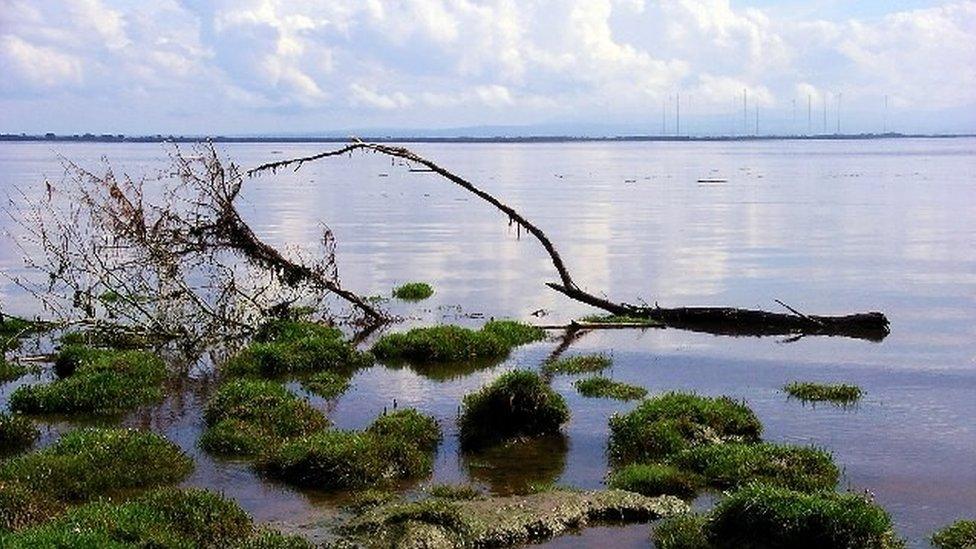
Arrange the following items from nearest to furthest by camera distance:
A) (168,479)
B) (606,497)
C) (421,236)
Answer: (606,497) < (168,479) < (421,236)

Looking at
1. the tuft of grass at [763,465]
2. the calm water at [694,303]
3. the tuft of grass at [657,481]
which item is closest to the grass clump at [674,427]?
the calm water at [694,303]

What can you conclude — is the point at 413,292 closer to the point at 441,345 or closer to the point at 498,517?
the point at 441,345

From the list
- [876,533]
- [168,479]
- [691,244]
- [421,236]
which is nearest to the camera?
[876,533]

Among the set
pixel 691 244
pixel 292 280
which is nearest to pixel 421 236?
pixel 691 244

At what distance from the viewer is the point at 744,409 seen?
62.5ft

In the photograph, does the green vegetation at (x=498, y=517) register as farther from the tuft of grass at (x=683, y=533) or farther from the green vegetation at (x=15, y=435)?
the green vegetation at (x=15, y=435)

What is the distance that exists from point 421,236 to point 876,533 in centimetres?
4602

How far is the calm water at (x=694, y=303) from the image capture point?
16.5m

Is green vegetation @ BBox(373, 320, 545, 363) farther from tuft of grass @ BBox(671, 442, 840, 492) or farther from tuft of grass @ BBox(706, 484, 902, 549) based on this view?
tuft of grass @ BBox(706, 484, 902, 549)

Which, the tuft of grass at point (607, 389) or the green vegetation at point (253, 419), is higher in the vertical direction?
the green vegetation at point (253, 419)

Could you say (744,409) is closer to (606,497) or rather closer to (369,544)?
(606,497)

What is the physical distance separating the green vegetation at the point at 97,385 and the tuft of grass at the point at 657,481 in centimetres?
1003

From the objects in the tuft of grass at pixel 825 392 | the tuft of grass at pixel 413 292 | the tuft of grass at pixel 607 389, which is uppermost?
the tuft of grass at pixel 413 292

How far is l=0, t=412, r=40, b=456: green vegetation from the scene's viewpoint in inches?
684
